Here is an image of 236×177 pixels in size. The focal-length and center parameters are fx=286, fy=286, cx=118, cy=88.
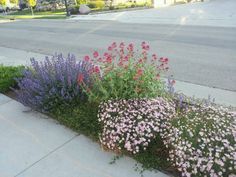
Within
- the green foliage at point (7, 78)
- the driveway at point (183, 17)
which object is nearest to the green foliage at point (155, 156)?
the green foliage at point (7, 78)

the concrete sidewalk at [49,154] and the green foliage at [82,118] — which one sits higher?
the green foliage at [82,118]

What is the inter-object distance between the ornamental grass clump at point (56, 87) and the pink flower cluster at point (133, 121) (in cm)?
81

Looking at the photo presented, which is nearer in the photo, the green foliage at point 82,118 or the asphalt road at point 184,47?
the green foliage at point 82,118

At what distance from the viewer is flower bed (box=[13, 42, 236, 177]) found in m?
2.92

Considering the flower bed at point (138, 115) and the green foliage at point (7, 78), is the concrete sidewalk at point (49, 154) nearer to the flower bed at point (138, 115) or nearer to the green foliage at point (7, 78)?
the flower bed at point (138, 115)

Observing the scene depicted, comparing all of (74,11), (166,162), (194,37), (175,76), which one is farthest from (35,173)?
(74,11)

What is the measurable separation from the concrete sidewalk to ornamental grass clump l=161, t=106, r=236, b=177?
0.41 metres

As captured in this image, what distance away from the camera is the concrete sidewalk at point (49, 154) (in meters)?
3.36

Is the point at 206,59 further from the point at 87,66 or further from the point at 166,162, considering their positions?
the point at 166,162

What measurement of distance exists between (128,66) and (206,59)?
4702 mm

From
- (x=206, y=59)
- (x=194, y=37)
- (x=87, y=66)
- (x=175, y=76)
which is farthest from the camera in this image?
(x=194, y=37)

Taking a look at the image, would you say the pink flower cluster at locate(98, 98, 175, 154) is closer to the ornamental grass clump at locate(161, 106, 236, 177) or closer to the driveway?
the ornamental grass clump at locate(161, 106, 236, 177)

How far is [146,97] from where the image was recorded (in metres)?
4.04

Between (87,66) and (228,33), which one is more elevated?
(87,66)
